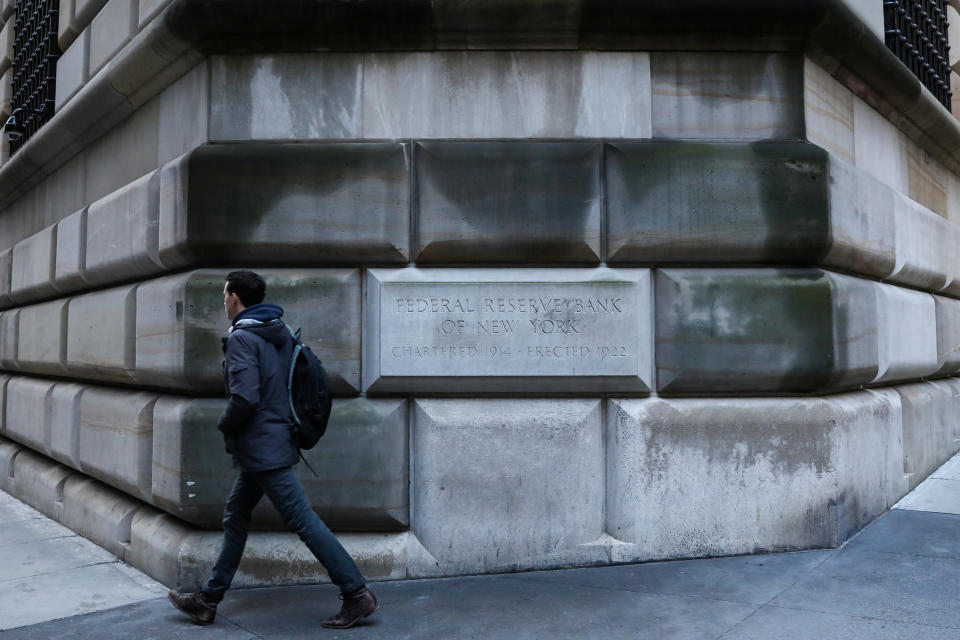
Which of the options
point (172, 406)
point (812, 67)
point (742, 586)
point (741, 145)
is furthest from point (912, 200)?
point (172, 406)

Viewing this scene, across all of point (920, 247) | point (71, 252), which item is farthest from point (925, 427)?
point (71, 252)

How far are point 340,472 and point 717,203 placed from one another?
2.82 metres

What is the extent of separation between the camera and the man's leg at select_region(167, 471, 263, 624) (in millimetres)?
4109

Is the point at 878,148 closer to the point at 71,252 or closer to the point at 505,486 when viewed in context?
the point at 505,486

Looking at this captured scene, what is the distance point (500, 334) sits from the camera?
5008 mm

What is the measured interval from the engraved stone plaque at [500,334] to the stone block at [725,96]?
44.8 inches

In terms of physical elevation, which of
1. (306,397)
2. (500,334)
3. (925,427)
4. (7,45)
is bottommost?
(925,427)

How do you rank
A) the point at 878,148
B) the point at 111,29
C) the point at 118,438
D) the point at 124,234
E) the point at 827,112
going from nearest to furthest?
1. the point at 827,112
2. the point at 118,438
3. the point at 124,234
4. the point at 878,148
5. the point at 111,29

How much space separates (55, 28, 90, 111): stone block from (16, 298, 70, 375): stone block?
6.35ft

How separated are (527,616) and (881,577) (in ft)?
6.54

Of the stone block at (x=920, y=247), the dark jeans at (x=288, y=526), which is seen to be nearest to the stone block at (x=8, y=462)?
the dark jeans at (x=288, y=526)

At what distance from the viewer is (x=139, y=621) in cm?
424

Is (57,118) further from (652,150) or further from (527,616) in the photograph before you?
(527,616)

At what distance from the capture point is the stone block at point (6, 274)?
9.09m
